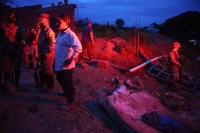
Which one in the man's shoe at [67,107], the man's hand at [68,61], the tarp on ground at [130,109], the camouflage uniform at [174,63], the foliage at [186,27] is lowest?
the tarp on ground at [130,109]

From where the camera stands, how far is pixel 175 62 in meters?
6.75

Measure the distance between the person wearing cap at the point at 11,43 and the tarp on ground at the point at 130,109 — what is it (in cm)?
238

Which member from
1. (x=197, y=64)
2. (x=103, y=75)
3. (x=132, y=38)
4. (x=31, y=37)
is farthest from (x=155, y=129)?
(x=197, y=64)

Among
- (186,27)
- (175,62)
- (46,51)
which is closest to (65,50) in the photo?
(46,51)

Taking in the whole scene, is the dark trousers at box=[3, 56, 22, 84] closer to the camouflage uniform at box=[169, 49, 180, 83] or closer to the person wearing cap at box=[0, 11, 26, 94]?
the person wearing cap at box=[0, 11, 26, 94]

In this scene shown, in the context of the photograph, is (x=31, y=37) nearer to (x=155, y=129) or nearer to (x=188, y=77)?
(x=155, y=129)

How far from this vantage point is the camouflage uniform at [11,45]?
4430mm

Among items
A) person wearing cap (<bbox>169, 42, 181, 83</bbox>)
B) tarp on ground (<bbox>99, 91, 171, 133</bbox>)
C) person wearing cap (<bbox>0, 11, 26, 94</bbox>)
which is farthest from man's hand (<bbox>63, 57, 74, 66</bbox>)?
person wearing cap (<bbox>169, 42, 181, 83</bbox>)

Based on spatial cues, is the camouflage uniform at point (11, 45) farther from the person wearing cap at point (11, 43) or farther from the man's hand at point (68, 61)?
the man's hand at point (68, 61)

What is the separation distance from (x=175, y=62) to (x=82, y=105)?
13.3ft

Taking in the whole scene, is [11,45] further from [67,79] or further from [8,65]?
[67,79]

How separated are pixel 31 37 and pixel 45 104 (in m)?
3.32

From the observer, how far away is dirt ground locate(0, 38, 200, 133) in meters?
3.62

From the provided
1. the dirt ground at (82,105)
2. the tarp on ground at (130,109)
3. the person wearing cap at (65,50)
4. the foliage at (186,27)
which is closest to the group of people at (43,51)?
the person wearing cap at (65,50)
